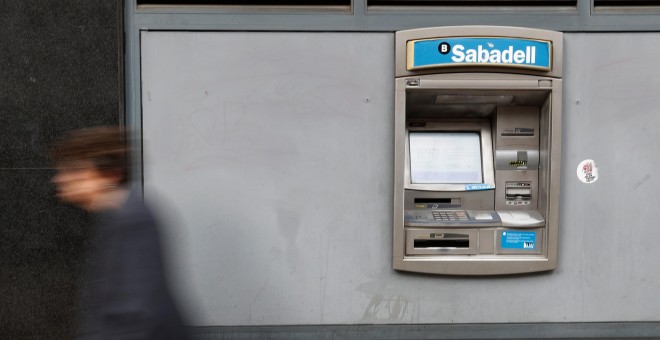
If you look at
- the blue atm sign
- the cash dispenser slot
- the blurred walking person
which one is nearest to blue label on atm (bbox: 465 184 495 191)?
the cash dispenser slot

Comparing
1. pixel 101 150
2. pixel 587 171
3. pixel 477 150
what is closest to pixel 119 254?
pixel 101 150

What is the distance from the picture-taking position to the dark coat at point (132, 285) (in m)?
1.80

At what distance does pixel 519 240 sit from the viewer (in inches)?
141

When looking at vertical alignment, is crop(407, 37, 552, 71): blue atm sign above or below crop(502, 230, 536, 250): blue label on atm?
above

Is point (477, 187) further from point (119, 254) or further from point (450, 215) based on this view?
point (119, 254)

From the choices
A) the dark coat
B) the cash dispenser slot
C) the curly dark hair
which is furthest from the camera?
the cash dispenser slot

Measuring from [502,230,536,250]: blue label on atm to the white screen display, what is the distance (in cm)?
42

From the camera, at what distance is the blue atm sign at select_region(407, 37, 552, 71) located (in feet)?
11.3

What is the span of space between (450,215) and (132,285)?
2.34 metres

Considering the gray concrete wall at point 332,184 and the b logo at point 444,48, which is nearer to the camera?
the b logo at point 444,48

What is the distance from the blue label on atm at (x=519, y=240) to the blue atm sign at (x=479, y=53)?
111 cm

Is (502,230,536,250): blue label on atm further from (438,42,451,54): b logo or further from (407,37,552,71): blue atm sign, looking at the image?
(438,42,451,54): b logo

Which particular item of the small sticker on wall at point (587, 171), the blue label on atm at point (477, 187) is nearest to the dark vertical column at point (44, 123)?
the blue label on atm at point (477, 187)

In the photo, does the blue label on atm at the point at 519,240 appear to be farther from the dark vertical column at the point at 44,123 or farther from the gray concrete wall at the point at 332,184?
the dark vertical column at the point at 44,123
